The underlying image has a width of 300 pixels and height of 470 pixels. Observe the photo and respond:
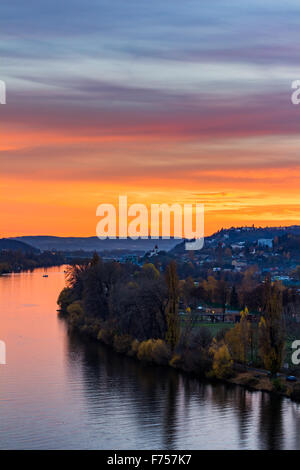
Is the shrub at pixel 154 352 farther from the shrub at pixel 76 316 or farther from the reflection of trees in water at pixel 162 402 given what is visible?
the shrub at pixel 76 316

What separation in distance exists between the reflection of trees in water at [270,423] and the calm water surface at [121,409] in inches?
1.2

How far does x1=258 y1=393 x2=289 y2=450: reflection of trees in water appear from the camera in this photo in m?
21.2

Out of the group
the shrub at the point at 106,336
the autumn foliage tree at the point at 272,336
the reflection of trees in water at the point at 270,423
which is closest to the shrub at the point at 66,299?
the shrub at the point at 106,336

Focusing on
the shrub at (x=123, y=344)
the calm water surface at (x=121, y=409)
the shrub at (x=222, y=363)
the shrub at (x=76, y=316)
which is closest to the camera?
the calm water surface at (x=121, y=409)

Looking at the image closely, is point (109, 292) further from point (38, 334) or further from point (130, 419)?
point (130, 419)

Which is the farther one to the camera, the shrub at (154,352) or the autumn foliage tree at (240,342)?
the shrub at (154,352)

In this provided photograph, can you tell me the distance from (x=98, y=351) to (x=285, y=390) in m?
12.5

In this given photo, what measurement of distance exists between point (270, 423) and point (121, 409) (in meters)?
5.11

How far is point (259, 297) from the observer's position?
51.0m

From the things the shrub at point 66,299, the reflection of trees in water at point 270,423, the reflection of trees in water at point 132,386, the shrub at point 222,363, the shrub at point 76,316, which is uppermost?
the shrub at point 66,299

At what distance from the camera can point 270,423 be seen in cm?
2320

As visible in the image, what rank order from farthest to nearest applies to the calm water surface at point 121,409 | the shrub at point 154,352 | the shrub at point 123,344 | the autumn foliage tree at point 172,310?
the shrub at point 123,344 → the autumn foliage tree at point 172,310 → the shrub at point 154,352 → the calm water surface at point 121,409

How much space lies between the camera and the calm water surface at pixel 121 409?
69.6 ft
